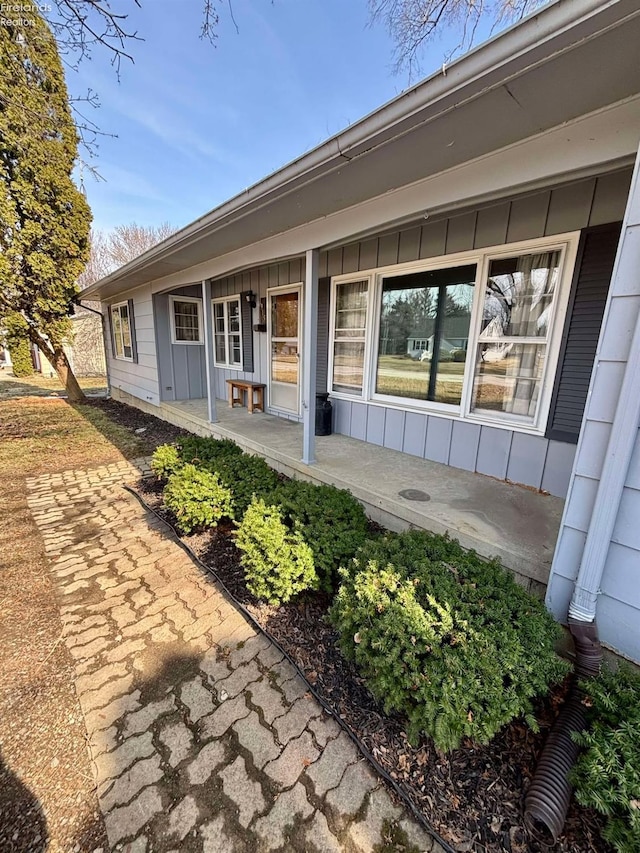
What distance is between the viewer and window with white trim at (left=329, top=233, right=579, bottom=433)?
2.92 m

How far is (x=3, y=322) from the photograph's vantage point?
7676 millimetres

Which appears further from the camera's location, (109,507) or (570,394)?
(109,507)

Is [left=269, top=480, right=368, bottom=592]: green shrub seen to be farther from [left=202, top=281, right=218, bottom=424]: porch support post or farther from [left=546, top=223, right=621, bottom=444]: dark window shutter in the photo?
[left=202, top=281, right=218, bottom=424]: porch support post

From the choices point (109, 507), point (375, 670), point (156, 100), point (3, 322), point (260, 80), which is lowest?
point (109, 507)

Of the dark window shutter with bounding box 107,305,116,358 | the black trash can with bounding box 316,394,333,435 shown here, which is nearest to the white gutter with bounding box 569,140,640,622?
the black trash can with bounding box 316,394,333,435

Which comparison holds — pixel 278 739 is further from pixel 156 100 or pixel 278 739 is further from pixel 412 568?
pixel 156 100

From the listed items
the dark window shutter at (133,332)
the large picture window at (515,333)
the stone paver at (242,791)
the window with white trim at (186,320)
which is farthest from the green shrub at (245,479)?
the dark window shutter at (133,332)

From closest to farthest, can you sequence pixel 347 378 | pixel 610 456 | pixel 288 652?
pixel 610 456, pixel 288 652, pixel 347 378

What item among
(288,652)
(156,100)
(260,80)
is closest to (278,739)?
(288,652)

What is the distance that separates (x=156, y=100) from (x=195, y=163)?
588 cm

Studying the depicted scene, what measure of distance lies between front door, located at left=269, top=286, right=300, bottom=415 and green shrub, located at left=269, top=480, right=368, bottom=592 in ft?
10.3

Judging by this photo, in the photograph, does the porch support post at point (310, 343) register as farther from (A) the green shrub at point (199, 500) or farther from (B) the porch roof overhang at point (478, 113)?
(A) the green shrub at point (199, 500)

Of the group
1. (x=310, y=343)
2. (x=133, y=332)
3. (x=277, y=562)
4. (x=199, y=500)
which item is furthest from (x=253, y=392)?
(x=277, y=562)

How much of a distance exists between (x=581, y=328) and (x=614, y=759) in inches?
102
